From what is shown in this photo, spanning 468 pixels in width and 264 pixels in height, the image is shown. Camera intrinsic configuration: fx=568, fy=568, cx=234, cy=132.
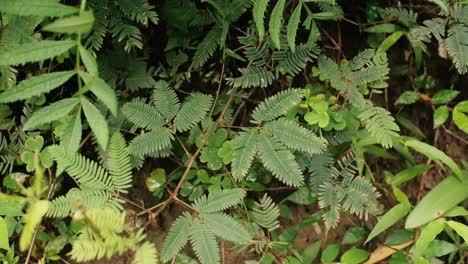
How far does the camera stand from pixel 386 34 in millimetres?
2289

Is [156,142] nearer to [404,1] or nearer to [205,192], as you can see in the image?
[205,192]

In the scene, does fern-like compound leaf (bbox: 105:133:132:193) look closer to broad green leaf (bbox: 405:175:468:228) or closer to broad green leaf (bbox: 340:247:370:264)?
broad green leaf (bbox: 340:247:370:264)

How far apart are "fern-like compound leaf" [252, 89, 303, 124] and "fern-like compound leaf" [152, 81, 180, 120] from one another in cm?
27

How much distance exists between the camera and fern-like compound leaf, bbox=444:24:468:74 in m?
1.90

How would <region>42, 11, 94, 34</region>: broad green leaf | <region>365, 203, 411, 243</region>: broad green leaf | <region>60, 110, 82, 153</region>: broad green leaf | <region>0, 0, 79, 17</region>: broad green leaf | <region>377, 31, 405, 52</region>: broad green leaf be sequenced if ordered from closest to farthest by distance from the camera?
<region>42, 11, 94, 34</region>: broad green leaf
<region>0, 0, 79, 17</region>: broad green leaf
<region>60, 110, 82, 153</region>: broad green leaf
<region>365, 203, 411, 243</region>: broad green leaf
<region>377, 31, 405, 52</region>: broad green leaf

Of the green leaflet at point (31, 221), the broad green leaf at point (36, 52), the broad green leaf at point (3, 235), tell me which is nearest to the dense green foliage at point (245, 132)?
the broad green leaf at point (3, 235)

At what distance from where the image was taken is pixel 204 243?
5.54 feet

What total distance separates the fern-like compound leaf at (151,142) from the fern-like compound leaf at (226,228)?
0.28 meters

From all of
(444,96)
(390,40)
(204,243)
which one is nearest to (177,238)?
(204,243)

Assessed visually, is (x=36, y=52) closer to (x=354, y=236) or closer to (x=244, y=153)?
(x=244, y=153)

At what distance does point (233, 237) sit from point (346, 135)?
616 millimetres

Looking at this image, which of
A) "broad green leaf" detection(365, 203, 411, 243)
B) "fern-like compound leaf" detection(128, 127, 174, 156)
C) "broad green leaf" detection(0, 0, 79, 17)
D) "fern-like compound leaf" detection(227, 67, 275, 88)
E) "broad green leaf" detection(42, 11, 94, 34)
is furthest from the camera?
"broad green leaf" detection(365, 203, 411, 243)

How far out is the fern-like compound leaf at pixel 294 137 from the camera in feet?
5.80

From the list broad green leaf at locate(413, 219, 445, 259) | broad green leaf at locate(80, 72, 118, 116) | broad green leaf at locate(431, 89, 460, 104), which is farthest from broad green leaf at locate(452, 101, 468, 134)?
broad green leaf at locate(80, 72, 118, 116)
